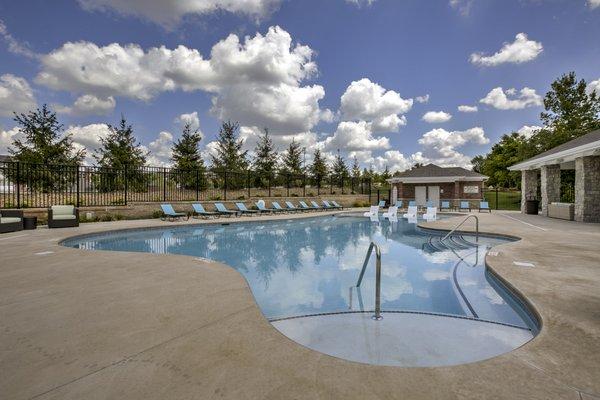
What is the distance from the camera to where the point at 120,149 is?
25000 mm

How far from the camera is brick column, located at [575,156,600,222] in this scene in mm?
13805

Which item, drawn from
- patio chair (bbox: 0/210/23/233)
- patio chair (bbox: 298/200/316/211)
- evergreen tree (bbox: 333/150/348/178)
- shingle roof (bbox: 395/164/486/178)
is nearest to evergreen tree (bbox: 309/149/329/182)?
evergreen tree (bbox: 333/150/348/178)

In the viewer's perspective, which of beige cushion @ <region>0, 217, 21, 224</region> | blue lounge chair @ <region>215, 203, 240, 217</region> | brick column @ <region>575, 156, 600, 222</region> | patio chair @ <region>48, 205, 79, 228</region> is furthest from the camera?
blue lounge chair @ <region>215, 203, 240, 217</region>

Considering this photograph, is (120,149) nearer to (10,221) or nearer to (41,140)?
(41,140)

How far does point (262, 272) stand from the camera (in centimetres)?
732

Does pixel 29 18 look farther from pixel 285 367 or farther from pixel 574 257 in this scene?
pixel 574 257

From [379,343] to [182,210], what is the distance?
16.2 meters

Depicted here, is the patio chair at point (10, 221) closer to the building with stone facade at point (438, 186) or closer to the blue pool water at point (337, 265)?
the blue pool water at point (337, 265)

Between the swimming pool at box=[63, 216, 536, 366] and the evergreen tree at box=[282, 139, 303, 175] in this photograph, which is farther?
the evergreen tree at box=[282, 139, 303, 175]

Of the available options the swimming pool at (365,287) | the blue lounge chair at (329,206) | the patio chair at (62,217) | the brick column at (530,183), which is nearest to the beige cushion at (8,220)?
the patio chair at (62,217)

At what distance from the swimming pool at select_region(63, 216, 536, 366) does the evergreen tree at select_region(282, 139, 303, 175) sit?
64.8ft

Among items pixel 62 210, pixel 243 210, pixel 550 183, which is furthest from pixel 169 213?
pixel 550 183

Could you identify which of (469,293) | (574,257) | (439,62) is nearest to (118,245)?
(469,293)

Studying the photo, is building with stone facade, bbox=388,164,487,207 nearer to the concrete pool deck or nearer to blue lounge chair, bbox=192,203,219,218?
blue lounge chair, bbox=192,203,219,218
